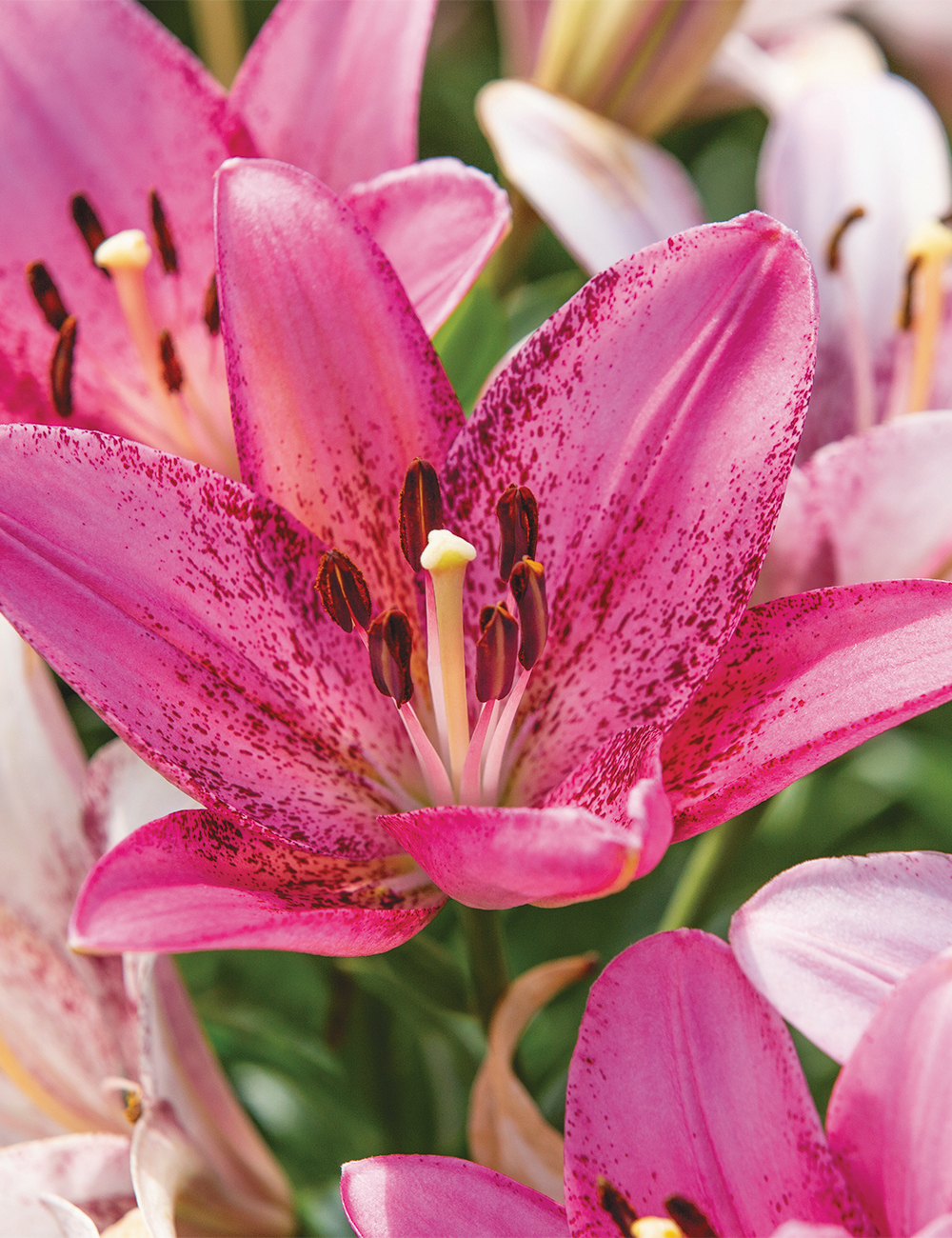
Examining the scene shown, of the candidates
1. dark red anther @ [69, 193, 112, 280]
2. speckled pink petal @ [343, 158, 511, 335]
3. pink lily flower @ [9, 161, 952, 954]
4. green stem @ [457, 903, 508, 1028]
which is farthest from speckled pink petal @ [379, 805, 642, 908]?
dark red anther @ [69, 193, 112, 280]

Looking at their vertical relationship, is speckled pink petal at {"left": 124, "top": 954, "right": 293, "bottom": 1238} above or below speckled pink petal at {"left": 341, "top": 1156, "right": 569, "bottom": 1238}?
below

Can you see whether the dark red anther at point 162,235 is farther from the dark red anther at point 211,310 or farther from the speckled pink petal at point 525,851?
the speckled pink petal at point 525,851

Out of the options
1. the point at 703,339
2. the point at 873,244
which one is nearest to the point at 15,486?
the point at 703,339

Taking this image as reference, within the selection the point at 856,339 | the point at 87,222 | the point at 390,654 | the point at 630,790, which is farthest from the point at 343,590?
the point at 856,339

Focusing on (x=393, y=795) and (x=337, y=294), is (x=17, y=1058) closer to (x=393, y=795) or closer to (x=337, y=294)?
(x=393, y=795)

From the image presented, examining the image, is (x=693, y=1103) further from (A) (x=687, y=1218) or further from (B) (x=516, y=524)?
(B) (x=516, y=524)

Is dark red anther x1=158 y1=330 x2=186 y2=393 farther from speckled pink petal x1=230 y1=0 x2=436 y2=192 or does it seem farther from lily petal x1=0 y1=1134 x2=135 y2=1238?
lily petal x1=0 y1=1134 x2=135 y2=1238

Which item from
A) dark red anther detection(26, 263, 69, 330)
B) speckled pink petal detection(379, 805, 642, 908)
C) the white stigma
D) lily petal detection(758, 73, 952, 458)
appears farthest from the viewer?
lily petal detection(758, 73, 952, 458)
